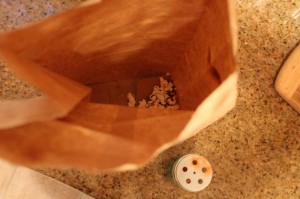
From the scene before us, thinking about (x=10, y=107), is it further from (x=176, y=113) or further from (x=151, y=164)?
(x=151, y=164)

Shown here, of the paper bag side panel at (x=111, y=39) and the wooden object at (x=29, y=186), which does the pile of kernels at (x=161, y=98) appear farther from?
the wooden object at (x=29, y=186)

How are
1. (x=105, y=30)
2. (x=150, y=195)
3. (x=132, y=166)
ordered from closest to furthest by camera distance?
1. (x=132, y=166)
2. (x=105, y=30)
3. (x=150, y=195)

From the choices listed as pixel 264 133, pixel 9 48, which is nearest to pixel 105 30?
pixel 9 48

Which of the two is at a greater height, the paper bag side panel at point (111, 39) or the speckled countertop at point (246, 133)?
the paper bag side panel at point (111, 39)

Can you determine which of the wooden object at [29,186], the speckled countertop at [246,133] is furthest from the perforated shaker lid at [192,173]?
the wooden object at [29,186]

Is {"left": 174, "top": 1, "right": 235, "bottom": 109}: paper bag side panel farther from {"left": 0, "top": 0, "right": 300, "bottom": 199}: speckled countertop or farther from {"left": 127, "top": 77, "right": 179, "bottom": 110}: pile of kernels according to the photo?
{"left": 0, "top": 0, "right": 300, "bottom": 199}: speckled countertop
